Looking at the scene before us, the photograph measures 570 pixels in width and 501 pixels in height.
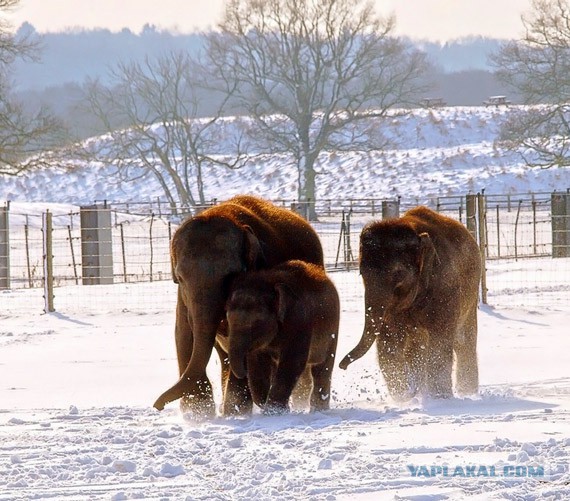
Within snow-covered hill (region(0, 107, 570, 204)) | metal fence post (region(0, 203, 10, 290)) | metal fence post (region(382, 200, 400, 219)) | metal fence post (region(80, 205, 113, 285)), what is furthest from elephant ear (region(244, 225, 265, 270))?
snow-covered hill (region(0, 107, 570, 204))

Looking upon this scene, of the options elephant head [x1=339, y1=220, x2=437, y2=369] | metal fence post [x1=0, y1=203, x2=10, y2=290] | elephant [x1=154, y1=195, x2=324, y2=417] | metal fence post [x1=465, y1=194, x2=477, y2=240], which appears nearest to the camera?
elephant [x1=154, y1=195, x2=324, y2=417]

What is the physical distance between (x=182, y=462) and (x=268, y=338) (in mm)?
1694

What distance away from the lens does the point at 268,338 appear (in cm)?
775

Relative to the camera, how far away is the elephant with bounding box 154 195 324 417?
770 cm

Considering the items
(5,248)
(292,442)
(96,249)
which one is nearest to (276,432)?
(292,442)

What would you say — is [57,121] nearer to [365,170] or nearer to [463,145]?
[365,170]

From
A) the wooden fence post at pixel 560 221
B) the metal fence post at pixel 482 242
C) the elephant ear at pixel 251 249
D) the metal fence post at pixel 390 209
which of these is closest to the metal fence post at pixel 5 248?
the metal fence post at pixel 390 209

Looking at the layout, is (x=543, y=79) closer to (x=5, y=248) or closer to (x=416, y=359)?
(x=5, y=248)

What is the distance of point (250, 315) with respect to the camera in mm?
7590

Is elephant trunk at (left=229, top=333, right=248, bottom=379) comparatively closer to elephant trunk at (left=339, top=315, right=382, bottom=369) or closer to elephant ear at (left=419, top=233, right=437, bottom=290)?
elephant trunk at (left=339, top=315, right=382, bottom=369)

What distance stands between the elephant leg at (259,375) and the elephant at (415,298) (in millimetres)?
527

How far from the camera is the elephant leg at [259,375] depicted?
8.04 m

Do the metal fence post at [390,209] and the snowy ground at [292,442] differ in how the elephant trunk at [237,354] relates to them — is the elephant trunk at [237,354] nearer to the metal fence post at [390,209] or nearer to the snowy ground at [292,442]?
the snowy ground at [292,442]

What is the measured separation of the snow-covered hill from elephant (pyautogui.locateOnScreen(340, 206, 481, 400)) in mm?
44261
